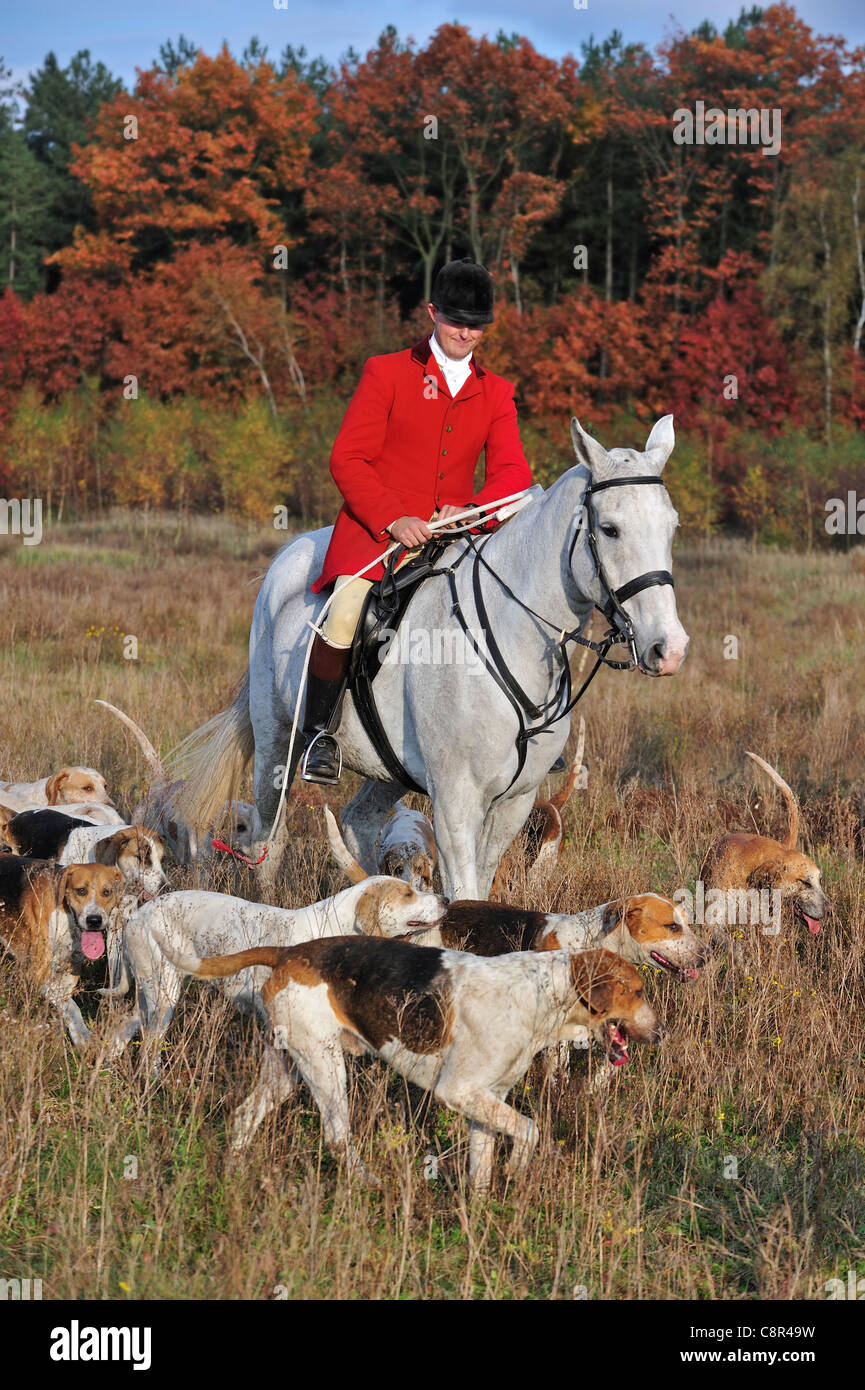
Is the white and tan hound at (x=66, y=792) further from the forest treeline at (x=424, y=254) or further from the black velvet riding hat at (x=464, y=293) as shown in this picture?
the forest treeline at (x=424, y=254)

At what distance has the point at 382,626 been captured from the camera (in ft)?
17.7

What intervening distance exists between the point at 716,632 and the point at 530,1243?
11.1 metres

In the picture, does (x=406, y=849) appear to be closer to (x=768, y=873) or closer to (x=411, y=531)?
(x=411, y=531)

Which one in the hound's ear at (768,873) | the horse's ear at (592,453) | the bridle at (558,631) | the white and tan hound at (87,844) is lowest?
the hound's ear at (768,873)

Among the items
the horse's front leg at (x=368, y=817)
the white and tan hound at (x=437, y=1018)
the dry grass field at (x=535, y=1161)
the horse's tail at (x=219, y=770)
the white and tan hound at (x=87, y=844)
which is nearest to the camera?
the dry grass field at (x=535, y=1161)

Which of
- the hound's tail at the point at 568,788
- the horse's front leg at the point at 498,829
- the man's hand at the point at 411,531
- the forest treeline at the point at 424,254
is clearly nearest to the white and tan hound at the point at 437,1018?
the horse's front leg at the point at 498,829

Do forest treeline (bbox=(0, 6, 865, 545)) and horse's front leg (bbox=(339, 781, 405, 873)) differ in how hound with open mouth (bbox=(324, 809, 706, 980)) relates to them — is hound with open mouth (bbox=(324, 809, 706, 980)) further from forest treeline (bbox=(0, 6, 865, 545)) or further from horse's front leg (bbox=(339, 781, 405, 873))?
forest treeline (bbox=(0, 6, 865, 545))

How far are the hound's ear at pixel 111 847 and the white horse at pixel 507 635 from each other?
102 centimetres

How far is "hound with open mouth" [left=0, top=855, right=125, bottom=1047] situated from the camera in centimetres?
493

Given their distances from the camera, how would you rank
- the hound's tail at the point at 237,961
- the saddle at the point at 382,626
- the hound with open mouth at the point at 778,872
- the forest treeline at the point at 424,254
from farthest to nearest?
the forest treeline at the point at 424,254
the hound with open mouth at the point at 778,872
the saddle at the point at 382,626
the hound's tail at the point at 237,961

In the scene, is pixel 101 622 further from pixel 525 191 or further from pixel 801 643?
pixel 525 191

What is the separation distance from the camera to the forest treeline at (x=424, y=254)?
28.7 meters

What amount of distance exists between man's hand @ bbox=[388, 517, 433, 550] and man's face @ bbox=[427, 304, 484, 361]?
80 centimetres

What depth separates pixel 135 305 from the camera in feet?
103
